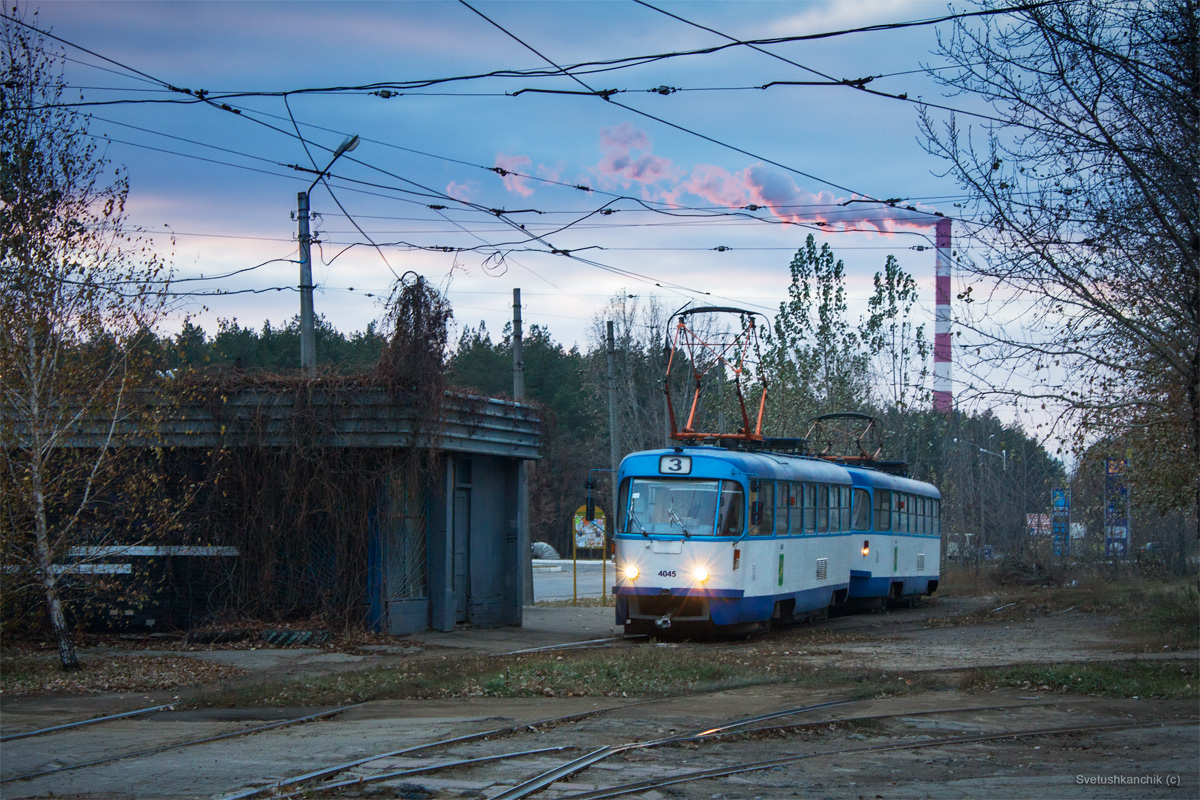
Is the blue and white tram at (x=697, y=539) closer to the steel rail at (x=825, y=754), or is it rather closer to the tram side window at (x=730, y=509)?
the tram side window at (x=730, y=509)

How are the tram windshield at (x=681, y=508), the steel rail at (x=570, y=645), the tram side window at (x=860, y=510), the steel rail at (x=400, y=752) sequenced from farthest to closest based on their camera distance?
the tram side window at (x=860, y=510) < the tram windshield at (x=681, y=508) < the steel rail at (x=570, y=645) < the steel rail at (x=400, y=752)

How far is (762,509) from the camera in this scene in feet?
64.5

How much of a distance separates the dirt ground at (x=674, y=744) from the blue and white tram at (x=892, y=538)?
37.0 ft

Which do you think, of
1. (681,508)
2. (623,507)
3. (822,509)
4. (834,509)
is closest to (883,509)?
(834,509)

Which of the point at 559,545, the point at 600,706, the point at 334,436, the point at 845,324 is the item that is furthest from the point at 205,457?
the point at 559,545

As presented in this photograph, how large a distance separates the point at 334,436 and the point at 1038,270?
34.2 feet

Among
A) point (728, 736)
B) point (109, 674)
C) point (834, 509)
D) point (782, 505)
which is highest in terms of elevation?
point (782, 505)

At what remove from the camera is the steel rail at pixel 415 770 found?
7.90 m

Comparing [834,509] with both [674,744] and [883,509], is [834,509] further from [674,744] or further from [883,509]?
[674,744]

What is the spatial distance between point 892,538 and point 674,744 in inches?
784

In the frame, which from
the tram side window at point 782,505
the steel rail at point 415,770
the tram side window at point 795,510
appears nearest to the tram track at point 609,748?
the steel rail at point 415,770

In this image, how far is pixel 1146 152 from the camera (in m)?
12.4

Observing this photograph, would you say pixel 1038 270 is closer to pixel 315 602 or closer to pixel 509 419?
pixel 509 419

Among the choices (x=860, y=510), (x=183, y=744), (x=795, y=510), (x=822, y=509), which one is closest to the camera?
(x=183, y=744)
